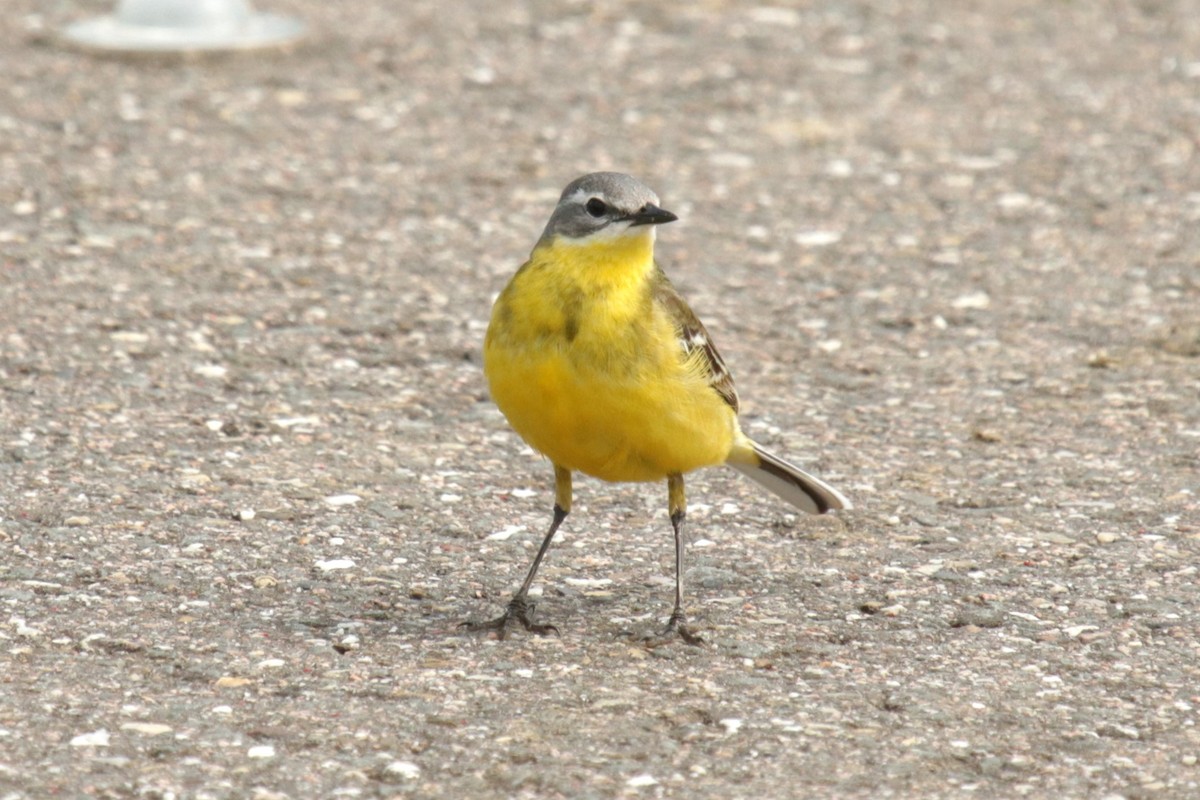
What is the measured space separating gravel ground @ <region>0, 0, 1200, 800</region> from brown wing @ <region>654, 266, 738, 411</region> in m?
0.71

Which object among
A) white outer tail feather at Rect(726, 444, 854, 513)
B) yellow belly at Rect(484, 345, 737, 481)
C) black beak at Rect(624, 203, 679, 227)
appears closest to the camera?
yellow belly at Rect(484, 345, 737, 481)

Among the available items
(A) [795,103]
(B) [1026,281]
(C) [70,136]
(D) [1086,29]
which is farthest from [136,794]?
(D) [1086,29]

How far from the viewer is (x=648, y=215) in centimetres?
505

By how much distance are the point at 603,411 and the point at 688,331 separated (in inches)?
18.7

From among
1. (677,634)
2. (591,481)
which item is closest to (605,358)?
(677,634)

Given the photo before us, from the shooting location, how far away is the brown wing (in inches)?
201

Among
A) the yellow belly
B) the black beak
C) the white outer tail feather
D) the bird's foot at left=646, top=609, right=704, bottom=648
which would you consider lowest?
the bird's foot at left=646, top=609, right=704, bottom=648

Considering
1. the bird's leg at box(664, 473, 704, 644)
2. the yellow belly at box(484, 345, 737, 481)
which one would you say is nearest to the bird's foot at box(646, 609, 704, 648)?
the bird's leg at box(664, 473, 704, 644)

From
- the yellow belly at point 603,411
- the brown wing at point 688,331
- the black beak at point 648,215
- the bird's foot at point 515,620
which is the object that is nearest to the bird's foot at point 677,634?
the bird's foot at point 515,620

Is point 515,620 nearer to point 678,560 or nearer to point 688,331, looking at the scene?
point 678,560

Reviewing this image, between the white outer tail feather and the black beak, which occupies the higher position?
the black beak

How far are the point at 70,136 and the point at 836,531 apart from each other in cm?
555

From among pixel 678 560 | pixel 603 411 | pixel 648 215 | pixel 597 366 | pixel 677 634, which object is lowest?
pixel 677 634

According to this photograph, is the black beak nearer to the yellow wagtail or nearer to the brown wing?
the yellow wagtail
